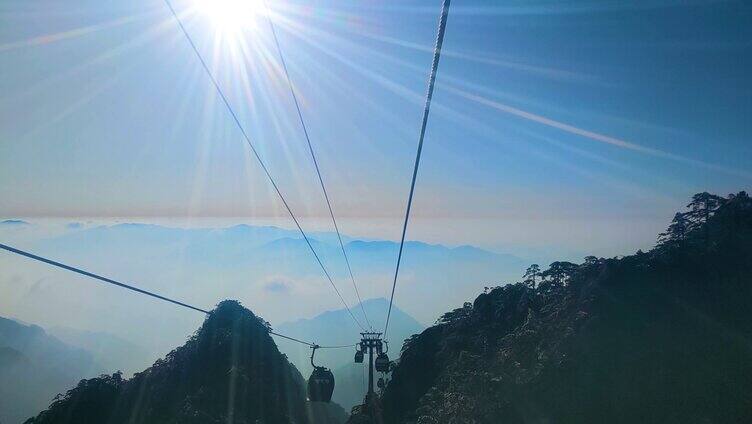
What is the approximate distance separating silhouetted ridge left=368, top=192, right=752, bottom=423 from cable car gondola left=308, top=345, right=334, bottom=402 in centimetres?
1263

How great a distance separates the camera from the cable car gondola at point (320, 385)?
2308 cm

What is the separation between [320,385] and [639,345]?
21946mm

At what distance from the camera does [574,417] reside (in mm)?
25750

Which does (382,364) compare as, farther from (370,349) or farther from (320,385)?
(320,385)

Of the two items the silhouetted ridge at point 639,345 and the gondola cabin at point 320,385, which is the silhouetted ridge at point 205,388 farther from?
the gondola cabin at point 320,385

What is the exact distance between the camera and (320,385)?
23219mm

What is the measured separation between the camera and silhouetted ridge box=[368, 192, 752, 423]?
82.1 ft

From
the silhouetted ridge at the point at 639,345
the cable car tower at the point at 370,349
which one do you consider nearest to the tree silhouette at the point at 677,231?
the silhouetted ridge at the point at 639,345

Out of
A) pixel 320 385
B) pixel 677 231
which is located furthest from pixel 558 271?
pixel 320 385

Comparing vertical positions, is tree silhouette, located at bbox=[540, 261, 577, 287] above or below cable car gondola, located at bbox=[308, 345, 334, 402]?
above

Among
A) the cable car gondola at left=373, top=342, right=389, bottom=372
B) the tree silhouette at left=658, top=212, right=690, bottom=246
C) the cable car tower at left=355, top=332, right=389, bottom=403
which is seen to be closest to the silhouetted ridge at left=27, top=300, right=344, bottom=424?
the cable car tower at left=355, top=332, right=389, bottom=403

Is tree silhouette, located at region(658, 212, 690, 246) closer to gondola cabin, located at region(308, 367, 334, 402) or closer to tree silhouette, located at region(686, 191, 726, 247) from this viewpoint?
tree silhouette, located at region(686, 191, 726, 247)

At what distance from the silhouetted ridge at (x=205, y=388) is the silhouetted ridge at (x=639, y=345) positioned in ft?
48.2

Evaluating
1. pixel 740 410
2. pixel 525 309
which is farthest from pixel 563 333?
pixel 525 309
